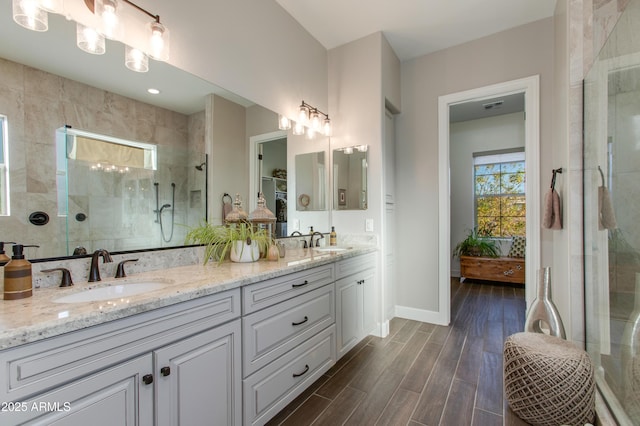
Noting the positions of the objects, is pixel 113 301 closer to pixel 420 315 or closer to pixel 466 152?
pixel 420 315

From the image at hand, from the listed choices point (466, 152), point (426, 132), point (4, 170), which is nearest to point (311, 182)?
point (426, 132)

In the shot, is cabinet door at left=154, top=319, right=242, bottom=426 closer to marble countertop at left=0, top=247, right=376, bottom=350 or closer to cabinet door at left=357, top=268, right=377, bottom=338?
marble countertop at left=0, top=247, right=376, bottom=350

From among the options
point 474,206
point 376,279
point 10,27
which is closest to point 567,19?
point 376,279

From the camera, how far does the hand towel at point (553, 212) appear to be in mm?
2236

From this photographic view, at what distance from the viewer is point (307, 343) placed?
188 cm

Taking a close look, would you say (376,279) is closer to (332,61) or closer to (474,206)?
(332,61)

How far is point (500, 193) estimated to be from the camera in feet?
17.6

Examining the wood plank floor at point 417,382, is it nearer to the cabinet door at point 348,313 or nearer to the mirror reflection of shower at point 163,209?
the cabinet door at point 348,313

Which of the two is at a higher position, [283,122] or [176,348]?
[283,122]

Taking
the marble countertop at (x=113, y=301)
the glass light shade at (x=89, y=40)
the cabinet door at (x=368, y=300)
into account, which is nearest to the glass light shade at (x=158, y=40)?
the glass light shade at (x=89, y=40)

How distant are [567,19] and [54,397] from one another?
131 inches

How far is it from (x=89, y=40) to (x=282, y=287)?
5.09 ft

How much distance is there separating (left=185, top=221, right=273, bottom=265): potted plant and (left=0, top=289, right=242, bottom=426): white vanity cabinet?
513 millimetres

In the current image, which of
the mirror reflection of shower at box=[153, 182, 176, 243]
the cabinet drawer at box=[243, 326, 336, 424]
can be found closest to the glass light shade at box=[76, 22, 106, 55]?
the mirror reflection of shower at box=[153, 182, 176, 243]
